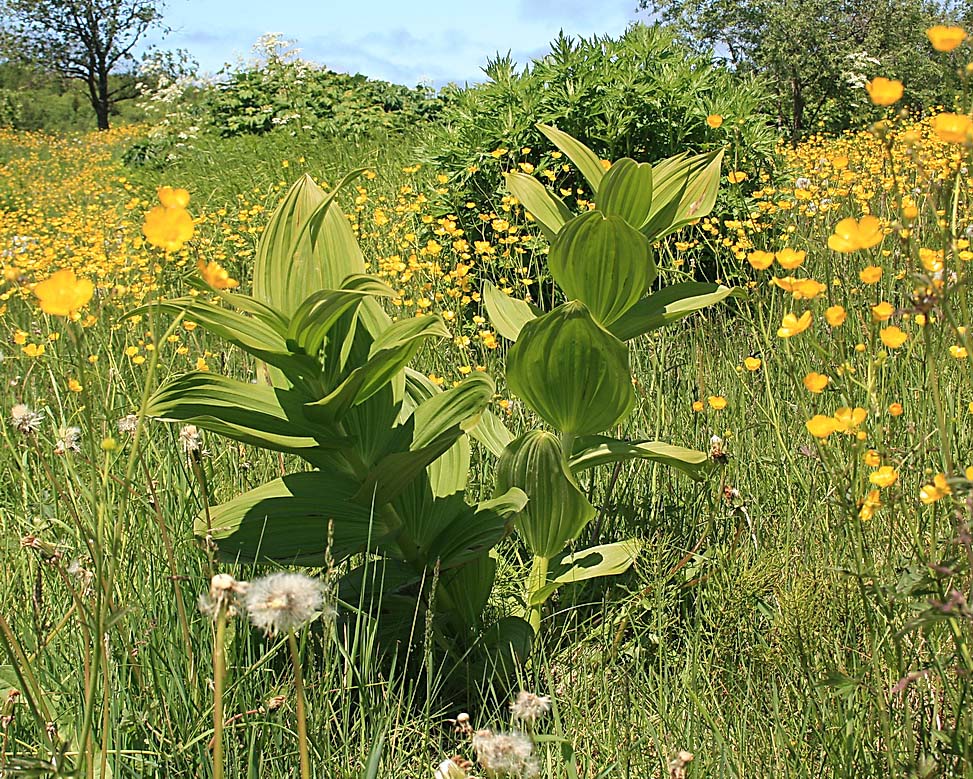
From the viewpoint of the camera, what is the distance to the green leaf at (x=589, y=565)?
1.88 meters

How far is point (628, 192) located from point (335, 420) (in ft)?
2.67

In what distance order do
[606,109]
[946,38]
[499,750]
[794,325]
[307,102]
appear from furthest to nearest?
[307,102] → [606,109] → [794,325] → [946,38] → [499,750]

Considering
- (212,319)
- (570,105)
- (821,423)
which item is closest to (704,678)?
(821,423)

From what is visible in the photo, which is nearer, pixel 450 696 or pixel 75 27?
pixel 450 696

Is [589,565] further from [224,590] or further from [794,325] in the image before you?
[224,590]

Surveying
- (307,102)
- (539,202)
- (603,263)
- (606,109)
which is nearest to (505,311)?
(539,202)

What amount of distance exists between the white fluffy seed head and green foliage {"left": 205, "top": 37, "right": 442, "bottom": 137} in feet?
27.9

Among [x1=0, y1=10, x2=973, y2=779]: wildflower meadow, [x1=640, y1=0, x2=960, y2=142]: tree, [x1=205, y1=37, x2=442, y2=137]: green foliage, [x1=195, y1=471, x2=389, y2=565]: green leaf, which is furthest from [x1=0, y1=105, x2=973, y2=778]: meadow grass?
[x1=640, y1=0, x2=960, y2=142]: tree

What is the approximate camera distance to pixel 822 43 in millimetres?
21047

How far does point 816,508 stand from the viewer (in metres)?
1.99

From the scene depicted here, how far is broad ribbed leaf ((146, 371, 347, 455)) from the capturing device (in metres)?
1.48

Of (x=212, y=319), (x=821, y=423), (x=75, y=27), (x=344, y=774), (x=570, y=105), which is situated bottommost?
(x=344, y=774)

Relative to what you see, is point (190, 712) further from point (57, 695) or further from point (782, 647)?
point (782, 647)

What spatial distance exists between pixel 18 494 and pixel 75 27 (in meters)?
31.0
